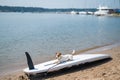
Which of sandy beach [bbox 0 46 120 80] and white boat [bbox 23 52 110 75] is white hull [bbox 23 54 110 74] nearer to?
white boat [bbox 23 52 110 75]

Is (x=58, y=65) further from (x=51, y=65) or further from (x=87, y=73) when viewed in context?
(x=87, y=73)

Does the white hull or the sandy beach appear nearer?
the sandy beach

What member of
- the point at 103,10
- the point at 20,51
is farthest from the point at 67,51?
the point at 103,10

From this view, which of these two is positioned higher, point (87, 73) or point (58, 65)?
point (58, 65)

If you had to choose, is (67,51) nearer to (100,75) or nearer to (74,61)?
(74,61)

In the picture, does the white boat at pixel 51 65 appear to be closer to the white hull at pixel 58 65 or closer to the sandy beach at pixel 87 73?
the white hull at pixel 58 65

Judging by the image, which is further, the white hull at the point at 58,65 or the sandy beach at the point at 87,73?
the white hull at the point at 58,65

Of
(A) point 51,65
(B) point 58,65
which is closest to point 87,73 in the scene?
(B) point 58,65

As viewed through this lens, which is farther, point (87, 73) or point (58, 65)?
point (58, 65)

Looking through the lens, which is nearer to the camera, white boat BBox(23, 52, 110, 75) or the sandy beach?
the sandy beach

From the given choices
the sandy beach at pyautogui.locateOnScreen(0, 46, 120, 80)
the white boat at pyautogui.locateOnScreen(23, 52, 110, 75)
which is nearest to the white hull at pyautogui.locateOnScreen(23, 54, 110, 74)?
the white boat at pyautogui.locateOnScreen(23, 52, 110, 75)

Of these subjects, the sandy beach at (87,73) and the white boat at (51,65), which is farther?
the white boat at (51,65)

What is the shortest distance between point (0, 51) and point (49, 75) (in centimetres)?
988

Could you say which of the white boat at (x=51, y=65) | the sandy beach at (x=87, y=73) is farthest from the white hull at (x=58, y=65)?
the sandy beach at (x=87, y=73)
